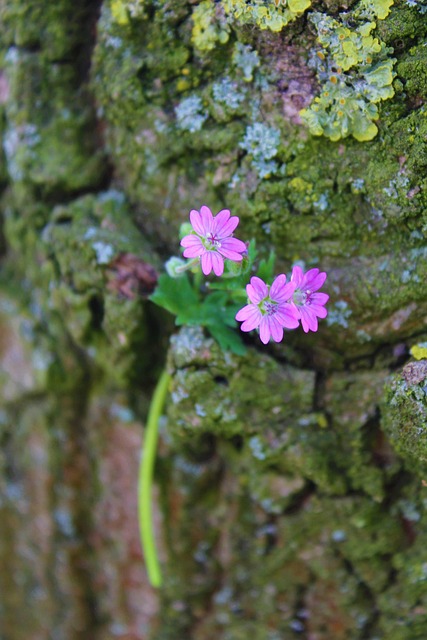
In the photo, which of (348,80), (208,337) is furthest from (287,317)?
(348,80)

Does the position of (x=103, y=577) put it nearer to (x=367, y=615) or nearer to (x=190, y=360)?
(x=367, y=615)

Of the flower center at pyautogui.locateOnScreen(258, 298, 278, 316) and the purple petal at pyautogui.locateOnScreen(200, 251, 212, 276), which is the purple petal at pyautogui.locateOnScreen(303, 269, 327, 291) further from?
the purple petal at pyautogui.locateOnScreen(200, 251, 212, 276)

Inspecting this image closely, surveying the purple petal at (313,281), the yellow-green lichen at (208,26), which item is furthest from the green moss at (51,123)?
the purple petal at (313,281)

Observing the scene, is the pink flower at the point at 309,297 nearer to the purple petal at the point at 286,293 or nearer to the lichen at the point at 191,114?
the purple petal at the point at 286,293

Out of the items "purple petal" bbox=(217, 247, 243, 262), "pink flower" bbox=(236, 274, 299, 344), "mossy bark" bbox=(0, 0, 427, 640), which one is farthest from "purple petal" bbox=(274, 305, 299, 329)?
"mossy bark" bbox=(0, 0, 427, 640)

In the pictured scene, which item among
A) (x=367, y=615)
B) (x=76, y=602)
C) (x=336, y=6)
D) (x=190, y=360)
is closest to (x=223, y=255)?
(x=190, y=360)

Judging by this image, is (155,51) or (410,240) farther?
(155,51)

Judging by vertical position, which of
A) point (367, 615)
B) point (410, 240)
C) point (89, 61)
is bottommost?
point (367, 615)
